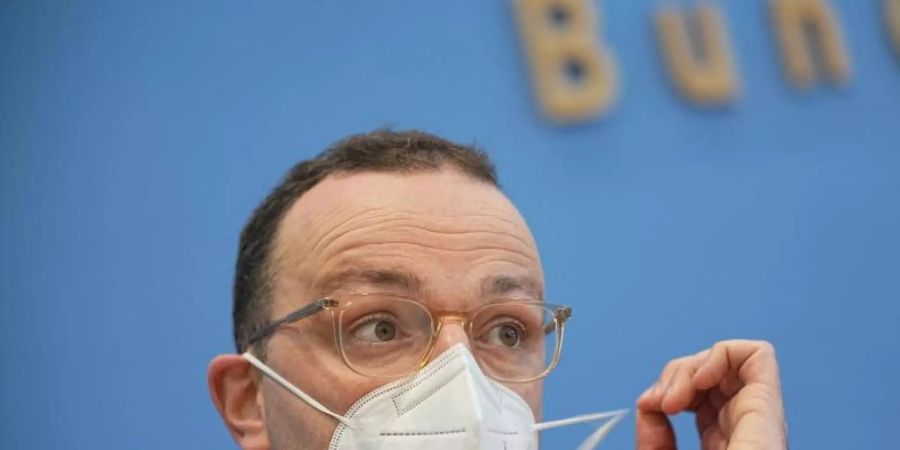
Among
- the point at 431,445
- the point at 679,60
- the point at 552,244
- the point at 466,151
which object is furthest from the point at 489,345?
the point at 679,60

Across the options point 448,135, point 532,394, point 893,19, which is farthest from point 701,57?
point 532,394

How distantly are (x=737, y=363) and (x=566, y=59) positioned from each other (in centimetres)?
84

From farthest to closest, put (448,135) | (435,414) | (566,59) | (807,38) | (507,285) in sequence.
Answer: (807,38)
(566,59)
(448,135)
(507,285)
(435,414)

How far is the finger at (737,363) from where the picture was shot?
3.97ft

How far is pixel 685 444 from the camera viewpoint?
5.63ft

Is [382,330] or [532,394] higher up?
[382,330]

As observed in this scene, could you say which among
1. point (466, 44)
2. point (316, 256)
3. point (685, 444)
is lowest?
A: point (685, 444)

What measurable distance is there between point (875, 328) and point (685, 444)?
1.51 feet

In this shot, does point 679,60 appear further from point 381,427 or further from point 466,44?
point 381,427

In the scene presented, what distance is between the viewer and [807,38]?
206 centimetres

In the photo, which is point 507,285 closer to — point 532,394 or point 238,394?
point 532,394

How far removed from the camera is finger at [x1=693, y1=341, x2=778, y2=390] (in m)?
1.21

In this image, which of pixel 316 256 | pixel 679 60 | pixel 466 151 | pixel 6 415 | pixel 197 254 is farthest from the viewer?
pixel 679 60

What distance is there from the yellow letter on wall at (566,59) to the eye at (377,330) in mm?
839
